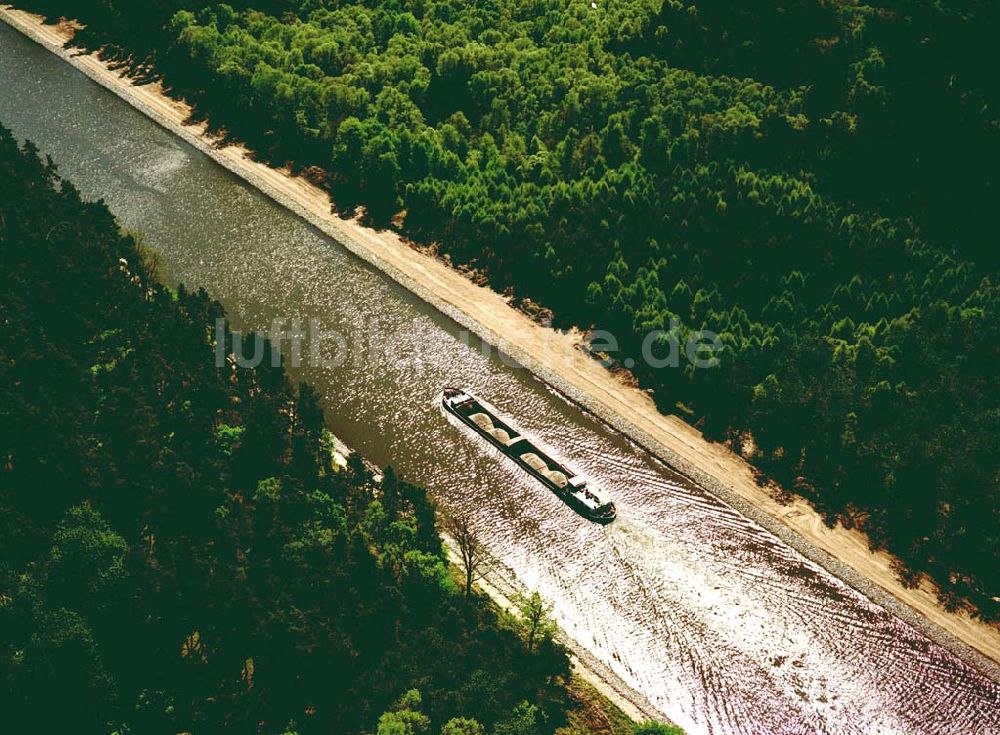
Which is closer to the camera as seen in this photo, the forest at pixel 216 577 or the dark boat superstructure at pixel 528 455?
the forest at pixel 216 577

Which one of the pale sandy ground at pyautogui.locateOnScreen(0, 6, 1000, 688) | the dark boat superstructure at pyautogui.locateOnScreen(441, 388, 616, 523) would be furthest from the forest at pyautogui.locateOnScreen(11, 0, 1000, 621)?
the dark boat superstructure at pyautogui.locateOnScreen(441, 388, 616, 523)

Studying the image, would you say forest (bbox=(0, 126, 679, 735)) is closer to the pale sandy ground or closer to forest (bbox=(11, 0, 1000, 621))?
the pale sandy ground

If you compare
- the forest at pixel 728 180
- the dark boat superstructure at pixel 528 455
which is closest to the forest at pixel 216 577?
the dark boat superstructure at pixel 528 455

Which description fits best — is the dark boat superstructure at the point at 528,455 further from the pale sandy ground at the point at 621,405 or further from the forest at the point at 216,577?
the forest at the point at 216,577

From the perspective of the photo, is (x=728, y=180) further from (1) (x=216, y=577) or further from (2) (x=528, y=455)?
(1) (x=216, y=577)

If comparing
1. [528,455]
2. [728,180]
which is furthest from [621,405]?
[728,180]

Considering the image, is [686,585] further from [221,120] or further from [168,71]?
[168,71]
